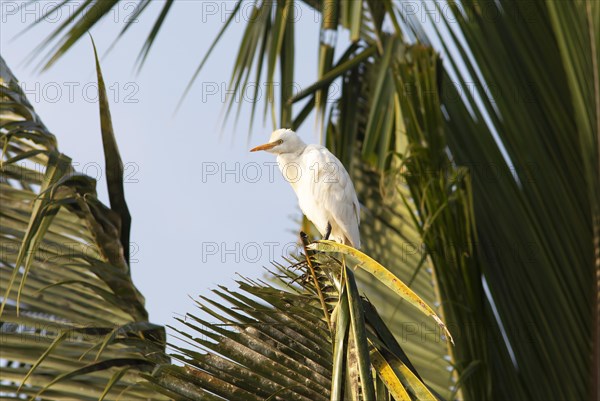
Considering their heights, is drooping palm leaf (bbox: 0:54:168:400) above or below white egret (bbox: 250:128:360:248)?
below

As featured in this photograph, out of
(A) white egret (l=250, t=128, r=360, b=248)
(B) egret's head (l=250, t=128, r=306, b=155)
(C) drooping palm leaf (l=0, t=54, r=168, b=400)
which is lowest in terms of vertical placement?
(C) drooping palm leaf (l=0, t=54, r=168, b=400)

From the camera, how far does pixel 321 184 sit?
3.54 m

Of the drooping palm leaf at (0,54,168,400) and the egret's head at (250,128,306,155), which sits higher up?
the egret's head at (250,128,306,155)

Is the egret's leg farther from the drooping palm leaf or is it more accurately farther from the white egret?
the drooping palm leaf

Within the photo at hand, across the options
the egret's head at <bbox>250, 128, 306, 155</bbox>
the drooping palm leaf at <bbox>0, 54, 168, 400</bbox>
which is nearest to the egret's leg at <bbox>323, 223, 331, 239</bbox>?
the egret's head at <bbox>250, 128, 306, 155</bbox>

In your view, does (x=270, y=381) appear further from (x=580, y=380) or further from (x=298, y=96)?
(x=298, y=96)

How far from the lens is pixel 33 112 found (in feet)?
9.71

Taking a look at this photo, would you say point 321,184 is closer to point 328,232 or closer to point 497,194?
point 328,232

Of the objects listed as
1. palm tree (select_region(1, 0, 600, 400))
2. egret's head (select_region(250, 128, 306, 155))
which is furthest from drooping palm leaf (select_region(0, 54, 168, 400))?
egret's head (select_region(250, 128, 306, 155))

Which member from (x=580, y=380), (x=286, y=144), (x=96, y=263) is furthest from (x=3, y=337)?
(x=580, y=380)

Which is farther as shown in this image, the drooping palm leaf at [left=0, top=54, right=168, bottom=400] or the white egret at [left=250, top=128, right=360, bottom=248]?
the white egret at [left=250, top=128, right=360, bottom=248]

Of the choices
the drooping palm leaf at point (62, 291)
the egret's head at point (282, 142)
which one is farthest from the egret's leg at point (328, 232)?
the drooping palm leaf at point (62, 291)

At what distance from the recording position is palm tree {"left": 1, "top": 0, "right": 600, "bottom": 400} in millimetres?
3244

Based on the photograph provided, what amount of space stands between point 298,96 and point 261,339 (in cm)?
271
